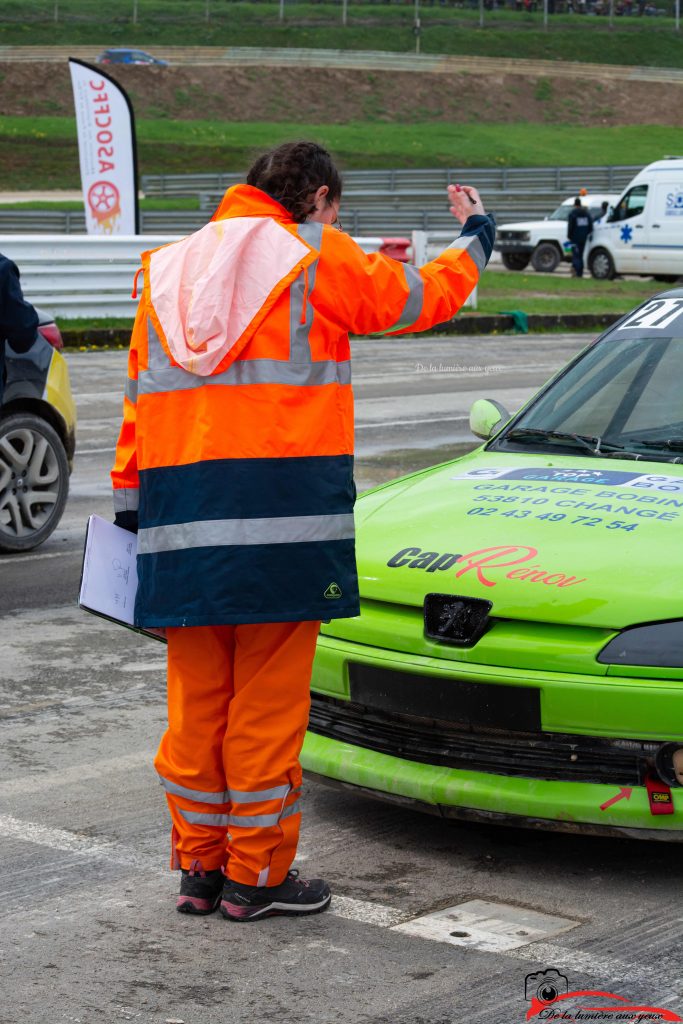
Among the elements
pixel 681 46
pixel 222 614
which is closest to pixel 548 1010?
pixel 222 614

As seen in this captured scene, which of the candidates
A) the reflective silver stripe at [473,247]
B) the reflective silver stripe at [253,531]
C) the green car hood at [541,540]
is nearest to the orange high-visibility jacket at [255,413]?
the reflective silver stripe at [253,531]

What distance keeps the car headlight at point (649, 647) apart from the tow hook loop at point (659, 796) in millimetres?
Result: 281

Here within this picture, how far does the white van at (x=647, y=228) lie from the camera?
30.8 m

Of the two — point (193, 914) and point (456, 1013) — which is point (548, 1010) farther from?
point (193, 914)

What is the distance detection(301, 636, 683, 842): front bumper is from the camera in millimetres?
3994

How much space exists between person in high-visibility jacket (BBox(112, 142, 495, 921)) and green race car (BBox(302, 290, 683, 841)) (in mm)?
408

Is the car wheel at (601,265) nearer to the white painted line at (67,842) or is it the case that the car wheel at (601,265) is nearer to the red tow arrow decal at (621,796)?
the white painted line at (67,842)

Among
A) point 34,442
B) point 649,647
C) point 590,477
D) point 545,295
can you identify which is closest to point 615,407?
point 590,477

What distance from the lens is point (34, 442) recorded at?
28.9 ft

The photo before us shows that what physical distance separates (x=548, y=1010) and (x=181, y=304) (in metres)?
1.76

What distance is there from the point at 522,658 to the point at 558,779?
1.02 ft

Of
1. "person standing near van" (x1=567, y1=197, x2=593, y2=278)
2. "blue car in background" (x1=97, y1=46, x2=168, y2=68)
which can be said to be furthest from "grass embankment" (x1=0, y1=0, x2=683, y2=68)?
"person standing near van" (x1=567, y1=197, x2=593, y2=278)

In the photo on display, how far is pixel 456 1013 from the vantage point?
3.48m

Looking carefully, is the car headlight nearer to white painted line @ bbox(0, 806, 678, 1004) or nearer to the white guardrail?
white painted line @ bbox(0, 806, 678, 1004)
